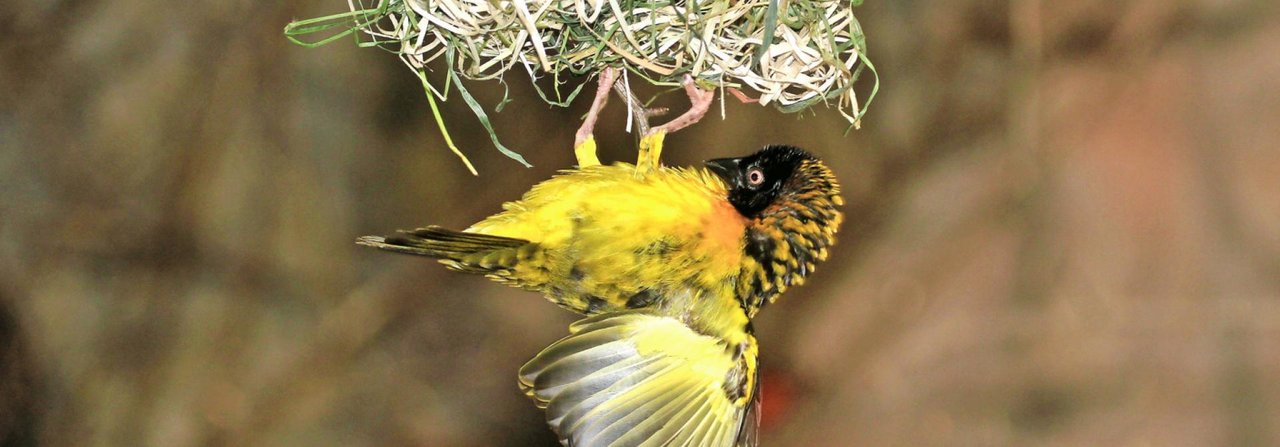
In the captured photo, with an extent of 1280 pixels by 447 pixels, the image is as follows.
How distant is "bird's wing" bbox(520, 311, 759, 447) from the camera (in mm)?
920

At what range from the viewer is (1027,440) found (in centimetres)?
153

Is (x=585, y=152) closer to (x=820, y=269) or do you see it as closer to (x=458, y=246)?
(x=458, y=246)

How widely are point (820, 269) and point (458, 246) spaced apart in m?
0.73

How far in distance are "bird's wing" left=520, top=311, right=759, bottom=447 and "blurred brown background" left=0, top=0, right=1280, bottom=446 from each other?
51 centimetres

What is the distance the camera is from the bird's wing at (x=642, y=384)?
0.92 metres

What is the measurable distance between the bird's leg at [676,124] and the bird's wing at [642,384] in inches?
5.6

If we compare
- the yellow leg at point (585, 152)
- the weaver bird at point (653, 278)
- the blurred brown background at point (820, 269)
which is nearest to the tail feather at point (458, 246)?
the weaver bird at point (653, 278)

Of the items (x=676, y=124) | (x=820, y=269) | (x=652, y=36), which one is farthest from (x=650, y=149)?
(x=820, y=269)

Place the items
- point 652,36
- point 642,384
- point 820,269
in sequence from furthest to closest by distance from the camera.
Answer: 1. point 820,269
2. point 642,384
3. point 652,36

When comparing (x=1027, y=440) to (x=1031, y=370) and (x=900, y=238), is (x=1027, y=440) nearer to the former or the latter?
(x=1031, y=370)

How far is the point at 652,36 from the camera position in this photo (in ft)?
2.69

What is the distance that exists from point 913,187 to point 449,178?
25.5 inches

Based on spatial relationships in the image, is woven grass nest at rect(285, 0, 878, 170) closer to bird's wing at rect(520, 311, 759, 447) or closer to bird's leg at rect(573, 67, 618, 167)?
bird's leg at rect(573, 67, 618, 167)

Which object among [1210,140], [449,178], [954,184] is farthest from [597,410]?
[1210,140]
